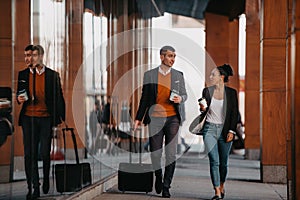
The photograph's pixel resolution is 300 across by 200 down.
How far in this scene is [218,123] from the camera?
12227 mm

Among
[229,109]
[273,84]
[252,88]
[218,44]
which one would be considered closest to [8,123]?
[229,109]

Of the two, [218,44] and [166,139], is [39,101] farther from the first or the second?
[218,44]

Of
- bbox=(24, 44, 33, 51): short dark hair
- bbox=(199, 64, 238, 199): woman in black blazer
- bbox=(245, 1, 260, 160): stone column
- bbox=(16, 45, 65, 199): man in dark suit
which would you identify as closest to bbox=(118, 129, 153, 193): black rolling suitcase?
bbox=(199, 64, 238, 199): woman in black blazer

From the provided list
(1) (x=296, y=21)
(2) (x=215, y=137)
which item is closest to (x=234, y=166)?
(2) (x=215, y=137)

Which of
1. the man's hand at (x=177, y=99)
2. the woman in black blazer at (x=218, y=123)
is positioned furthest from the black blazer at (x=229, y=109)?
the man's hand at (x=177, y=99)

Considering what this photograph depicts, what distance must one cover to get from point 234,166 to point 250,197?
10.0 m

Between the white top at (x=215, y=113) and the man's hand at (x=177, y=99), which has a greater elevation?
the man's hand at (x=177, y=99)

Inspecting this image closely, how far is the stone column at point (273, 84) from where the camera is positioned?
16156mm

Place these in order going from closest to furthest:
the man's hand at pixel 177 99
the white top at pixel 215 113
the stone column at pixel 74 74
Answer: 1. the stone column at pixel 74 74
2. the white top at pixel 215 113
3. the man's hand at pixel 177 99

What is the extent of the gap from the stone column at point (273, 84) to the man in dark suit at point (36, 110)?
7.03 metres

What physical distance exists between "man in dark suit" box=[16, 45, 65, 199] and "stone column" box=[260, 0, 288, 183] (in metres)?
7.03

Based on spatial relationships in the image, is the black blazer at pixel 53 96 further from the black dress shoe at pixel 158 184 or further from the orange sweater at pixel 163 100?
the black dress shoe at pixel 158 184

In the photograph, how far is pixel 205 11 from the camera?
3434cm

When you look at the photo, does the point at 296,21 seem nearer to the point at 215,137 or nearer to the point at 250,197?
the point at 215,137
